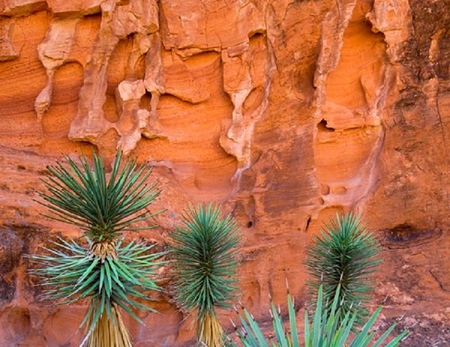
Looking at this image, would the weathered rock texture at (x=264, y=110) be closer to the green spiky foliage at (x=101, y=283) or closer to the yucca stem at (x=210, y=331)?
the yucca stem at (x=210, y=331)

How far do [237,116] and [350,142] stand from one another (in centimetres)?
332

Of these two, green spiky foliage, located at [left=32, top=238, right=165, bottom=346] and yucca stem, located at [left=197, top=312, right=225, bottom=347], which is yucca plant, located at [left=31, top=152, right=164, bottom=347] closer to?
green spiky foliage, located at [left=32, top=238, right=165, bottom=346]

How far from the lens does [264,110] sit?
39.0 ft

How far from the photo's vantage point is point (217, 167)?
1235cm

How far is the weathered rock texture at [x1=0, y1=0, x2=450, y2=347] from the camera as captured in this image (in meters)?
10.6

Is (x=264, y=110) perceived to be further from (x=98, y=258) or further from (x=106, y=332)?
(x=106, y=332)

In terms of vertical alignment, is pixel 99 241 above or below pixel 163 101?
below

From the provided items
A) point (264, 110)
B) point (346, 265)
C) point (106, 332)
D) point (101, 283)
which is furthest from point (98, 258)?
point (264, 110)

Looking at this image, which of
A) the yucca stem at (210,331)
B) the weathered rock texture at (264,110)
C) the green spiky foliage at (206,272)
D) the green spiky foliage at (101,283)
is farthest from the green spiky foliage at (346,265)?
the weathered rock texture at (264,110)

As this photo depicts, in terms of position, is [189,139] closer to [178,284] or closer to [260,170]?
[260,170]

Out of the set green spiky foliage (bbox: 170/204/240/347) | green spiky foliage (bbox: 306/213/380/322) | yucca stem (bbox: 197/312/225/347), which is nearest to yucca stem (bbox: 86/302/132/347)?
green spiky foliage (bbox: 170/204/240/347)

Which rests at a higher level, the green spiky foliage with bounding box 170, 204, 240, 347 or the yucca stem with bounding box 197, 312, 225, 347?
the green spiky foliage with bounding box 170, 204, 240, 347

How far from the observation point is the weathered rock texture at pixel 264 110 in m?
10.6

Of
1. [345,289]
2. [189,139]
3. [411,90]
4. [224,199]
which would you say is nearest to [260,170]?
[224,199]
